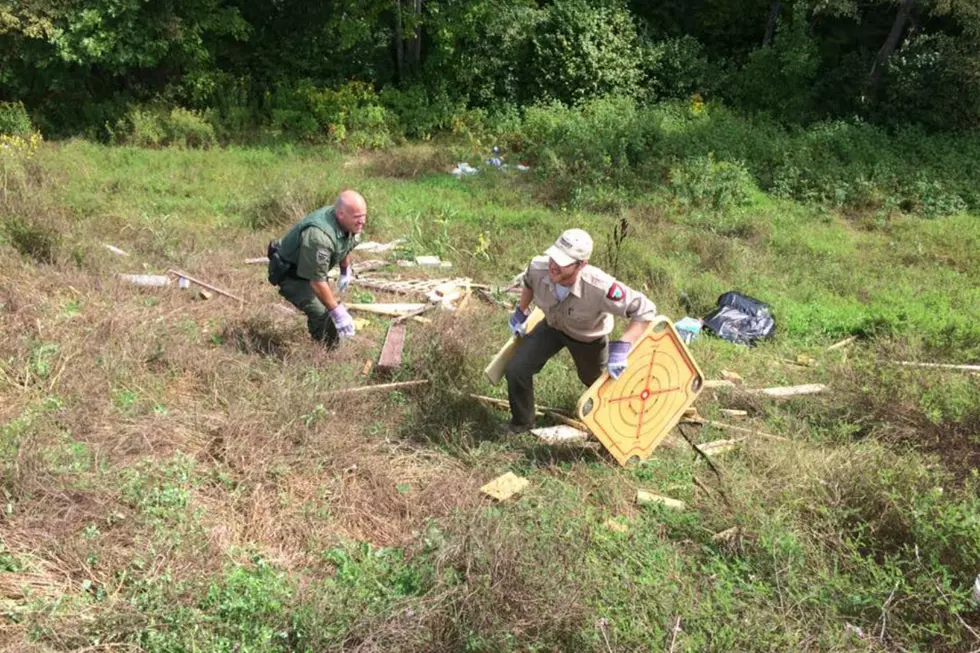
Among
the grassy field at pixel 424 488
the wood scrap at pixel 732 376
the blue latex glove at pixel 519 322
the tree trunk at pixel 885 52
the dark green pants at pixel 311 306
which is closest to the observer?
the grassy field at pixel 424 488

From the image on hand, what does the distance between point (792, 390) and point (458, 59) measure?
12.8m

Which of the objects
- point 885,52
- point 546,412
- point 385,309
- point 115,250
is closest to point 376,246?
point 385,309

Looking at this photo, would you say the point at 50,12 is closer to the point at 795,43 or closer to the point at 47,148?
the point at 47,148

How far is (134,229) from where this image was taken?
26.9 ft

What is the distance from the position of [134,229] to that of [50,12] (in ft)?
25.0

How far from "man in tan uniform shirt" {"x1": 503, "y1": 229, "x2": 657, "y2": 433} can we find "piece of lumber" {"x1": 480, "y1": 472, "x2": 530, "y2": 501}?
0.67 metres

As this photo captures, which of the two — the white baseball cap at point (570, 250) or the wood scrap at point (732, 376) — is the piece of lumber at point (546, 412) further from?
the wood scrap at point (732, 376)

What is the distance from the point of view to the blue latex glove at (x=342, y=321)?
17.8ft

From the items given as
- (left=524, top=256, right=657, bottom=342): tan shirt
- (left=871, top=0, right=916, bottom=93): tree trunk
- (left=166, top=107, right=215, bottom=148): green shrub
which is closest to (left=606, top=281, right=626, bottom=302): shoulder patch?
(left=524, top=256, right=657, bottom=342): tan shirt

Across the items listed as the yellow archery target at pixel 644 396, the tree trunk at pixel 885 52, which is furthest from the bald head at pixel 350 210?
the tree trunk at pixel 885 52

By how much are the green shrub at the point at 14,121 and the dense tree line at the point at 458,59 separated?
587 millimetres

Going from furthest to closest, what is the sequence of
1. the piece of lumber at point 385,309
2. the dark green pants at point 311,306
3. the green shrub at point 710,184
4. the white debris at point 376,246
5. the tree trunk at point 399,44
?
the tree trunk at point 399,44, the green shrub at point 710,184, the white debris at point 376,246, the piece of lumber at point 385,309, the dark green pants at point 311,306

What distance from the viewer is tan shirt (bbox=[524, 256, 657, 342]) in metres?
4.30

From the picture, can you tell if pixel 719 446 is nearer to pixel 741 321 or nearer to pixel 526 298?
pixel 526 298
